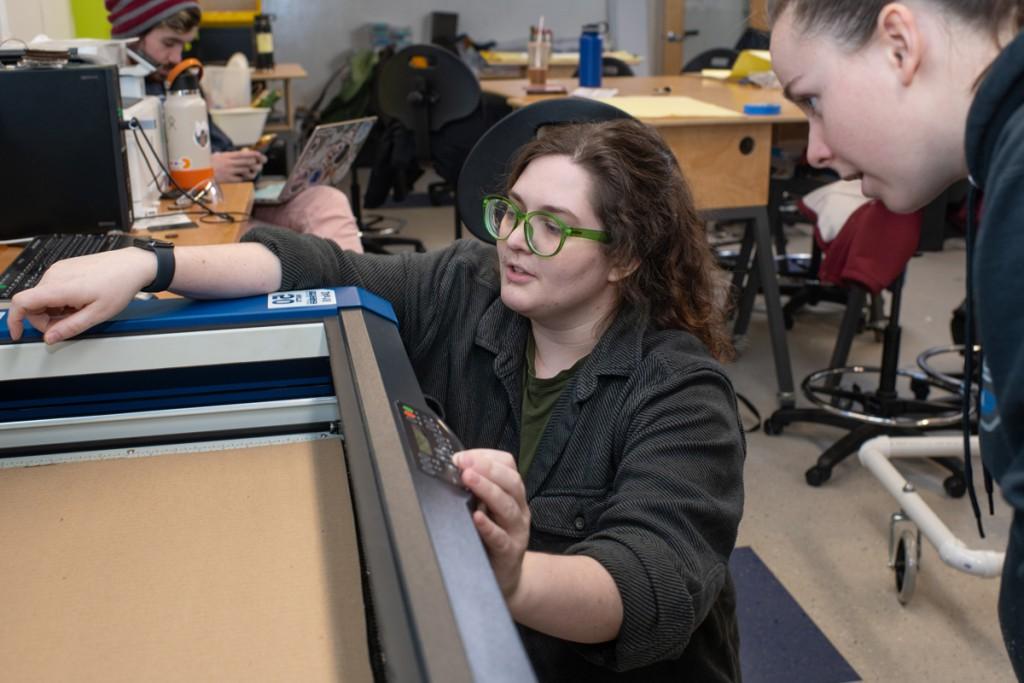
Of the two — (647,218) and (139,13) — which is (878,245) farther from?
(139,13)

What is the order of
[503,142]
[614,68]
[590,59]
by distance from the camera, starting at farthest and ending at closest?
[614,68] < [590,59] < [503,142]

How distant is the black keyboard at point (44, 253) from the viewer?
1.35 m

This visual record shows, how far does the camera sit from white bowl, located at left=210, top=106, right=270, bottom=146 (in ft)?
10.1

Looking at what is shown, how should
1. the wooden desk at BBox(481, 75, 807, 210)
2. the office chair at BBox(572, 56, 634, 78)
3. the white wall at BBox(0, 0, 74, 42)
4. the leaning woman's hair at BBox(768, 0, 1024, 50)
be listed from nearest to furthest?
the leaning woman's hair at BBox(768, 0, 1024, 50) → the white wall at BBox(0, 0, 74, 42) → the wooden desk at BBox(481, 75, 807, 210) → the office chair at BBox(572, 56, 634, 78)

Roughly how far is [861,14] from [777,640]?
4.74ft

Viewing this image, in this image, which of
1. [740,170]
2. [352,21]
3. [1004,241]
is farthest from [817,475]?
[352,21]

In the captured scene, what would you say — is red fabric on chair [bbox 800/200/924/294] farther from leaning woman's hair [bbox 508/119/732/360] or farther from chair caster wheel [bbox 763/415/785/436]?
leaning woman's hair [bbox 508/119/732/360]

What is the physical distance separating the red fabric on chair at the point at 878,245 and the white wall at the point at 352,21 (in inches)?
189

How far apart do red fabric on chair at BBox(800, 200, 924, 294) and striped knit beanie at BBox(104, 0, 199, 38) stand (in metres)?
1.95

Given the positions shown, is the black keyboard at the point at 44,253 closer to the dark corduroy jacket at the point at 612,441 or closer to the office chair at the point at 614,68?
the dark corduroy jacket at the point at 612,441

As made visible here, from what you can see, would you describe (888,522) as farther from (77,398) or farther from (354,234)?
(77,398)

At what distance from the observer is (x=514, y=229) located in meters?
1.20

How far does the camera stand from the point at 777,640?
1939mm

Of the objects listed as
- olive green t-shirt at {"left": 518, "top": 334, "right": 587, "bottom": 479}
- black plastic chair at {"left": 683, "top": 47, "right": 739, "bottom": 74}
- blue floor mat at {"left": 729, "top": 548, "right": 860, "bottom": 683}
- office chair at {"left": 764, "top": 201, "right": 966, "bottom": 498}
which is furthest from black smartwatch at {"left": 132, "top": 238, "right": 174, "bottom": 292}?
black plastic chair at {"left": 683, "top": 47, "right": 739, "bottom": 74}
